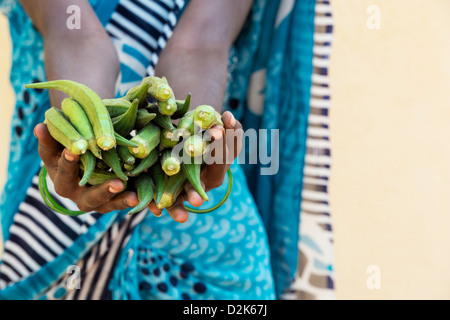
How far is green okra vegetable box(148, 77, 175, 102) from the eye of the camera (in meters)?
0.75

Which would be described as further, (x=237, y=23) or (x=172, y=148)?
(x=237, y=23)

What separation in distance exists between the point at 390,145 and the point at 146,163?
1.48 meters

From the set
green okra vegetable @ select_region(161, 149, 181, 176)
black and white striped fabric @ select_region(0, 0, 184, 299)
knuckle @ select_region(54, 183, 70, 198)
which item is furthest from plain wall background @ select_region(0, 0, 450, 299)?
green okra vegetable @ select_region(161, 149, 181, 176)

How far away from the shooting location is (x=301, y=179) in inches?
52.2

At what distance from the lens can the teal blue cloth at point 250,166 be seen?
112 cm

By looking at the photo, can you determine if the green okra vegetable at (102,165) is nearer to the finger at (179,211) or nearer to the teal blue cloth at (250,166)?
the finger at (179,211)

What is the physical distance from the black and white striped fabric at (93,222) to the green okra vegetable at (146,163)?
331 millimetres
